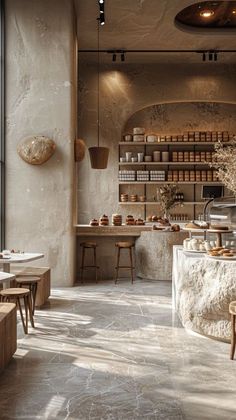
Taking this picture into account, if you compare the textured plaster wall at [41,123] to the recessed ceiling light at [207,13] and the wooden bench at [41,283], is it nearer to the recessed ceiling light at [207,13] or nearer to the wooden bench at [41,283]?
the wooden bench at [41,283]

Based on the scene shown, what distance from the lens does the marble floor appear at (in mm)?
2943

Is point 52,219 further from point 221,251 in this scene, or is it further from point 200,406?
point 200,406


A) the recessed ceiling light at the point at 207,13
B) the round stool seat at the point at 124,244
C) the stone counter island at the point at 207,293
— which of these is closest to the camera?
the stone counter island at the point at 207,293

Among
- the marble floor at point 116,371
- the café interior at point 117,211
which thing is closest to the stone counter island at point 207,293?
the café interior at point 117,211

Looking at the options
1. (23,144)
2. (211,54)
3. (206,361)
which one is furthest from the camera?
(211,54)

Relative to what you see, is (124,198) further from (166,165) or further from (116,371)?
(116,371)

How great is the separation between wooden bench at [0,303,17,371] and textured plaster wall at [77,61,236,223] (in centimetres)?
677

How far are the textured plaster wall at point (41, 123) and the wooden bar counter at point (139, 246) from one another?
101cm

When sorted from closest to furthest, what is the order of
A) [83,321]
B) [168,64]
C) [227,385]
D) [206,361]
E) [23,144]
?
[227,385]
[206,361]
[83,321]
[23,144]
[168,64]

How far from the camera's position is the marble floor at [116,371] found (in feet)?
9.66

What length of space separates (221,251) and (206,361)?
3.80 feet

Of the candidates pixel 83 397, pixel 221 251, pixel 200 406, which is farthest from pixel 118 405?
pixel 221 251

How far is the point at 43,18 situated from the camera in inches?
301

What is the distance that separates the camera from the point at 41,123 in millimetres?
7590
